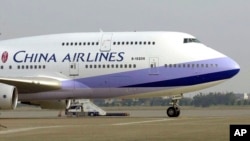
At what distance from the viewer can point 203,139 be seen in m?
18.3

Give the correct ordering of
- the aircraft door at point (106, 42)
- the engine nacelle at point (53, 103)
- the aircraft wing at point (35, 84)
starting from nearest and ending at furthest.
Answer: the aircraft wing at point (35, 84), the aircraft door at point (106, 42), the engine nacelle at point (53, 103)

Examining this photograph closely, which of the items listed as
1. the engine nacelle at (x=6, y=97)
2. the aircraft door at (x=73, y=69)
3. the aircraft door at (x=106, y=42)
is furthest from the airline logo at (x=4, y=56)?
the engine nacelle at (x=6, y=97)

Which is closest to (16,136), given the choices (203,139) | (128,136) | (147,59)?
(128,136)

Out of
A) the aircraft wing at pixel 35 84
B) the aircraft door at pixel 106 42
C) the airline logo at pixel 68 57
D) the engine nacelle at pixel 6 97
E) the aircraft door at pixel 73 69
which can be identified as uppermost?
the aircraft door at pixel 106 42

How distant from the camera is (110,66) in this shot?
38375mm

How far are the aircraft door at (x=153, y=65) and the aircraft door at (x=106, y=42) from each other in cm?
258

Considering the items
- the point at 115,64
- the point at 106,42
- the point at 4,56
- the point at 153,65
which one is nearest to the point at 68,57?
the point at 106,42

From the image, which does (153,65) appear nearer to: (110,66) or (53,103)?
(110,66)

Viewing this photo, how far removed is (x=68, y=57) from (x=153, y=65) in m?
4.97

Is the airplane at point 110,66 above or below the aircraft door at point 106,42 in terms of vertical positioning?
below

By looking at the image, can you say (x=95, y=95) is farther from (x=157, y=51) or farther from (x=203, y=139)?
(x=203, y=139)

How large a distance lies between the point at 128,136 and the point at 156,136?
799 mm

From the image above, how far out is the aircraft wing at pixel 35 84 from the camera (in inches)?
1497

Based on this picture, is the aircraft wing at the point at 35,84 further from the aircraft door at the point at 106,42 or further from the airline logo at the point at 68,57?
the aircraft door at the point at 106,42
